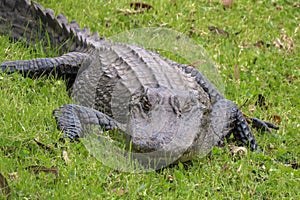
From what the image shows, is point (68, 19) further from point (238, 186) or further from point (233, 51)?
point (238, 186)

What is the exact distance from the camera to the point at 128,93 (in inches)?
208

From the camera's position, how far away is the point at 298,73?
7164 mm

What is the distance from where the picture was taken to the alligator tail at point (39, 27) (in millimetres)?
6570

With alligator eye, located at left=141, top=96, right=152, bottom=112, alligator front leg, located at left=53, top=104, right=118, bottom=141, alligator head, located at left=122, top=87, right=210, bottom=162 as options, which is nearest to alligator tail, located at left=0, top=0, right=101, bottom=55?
alligator front leg, located at left=53, top=104, right=118, bottom=141

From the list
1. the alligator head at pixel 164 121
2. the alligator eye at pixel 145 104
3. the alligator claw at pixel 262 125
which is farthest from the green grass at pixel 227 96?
the alligator eye at pixel 145 104

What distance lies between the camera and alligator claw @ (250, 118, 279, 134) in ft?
18.7

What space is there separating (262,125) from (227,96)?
0.77m

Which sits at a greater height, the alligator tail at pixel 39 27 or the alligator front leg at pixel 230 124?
the alligator tail at pixel 39 27

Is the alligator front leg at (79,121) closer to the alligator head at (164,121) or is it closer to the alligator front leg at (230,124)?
the alligator head at (164,121)

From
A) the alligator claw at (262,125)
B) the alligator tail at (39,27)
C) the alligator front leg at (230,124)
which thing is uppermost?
the alligator tail at (39,27)

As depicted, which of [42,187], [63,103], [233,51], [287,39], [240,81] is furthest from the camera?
[287,39]

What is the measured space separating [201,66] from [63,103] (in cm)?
211

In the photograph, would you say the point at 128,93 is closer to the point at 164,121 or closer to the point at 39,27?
the point at 164,121

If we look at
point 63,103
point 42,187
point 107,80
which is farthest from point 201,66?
point 42,187
